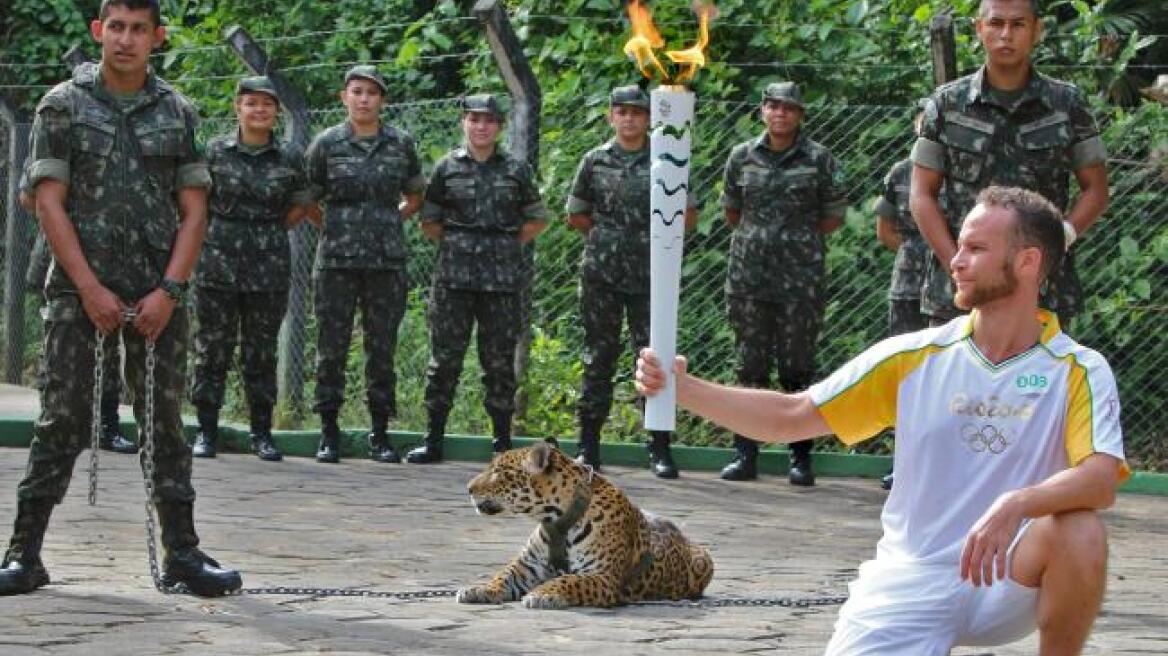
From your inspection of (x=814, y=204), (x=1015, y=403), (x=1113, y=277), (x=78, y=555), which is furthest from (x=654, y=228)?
(x=1113, y=277)

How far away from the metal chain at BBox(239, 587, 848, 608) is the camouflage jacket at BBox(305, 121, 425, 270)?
4879 mm

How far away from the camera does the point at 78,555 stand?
9.08 m

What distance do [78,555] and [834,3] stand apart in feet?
26.5

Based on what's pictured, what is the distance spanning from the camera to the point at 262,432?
44.1 ft

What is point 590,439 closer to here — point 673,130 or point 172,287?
point 172,287

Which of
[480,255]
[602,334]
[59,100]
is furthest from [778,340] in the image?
[59,100]

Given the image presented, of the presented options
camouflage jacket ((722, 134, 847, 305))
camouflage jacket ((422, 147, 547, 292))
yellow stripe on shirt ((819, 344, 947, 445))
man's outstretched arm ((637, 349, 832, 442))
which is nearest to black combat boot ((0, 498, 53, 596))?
man's outstretched arm ((637, 349, 832, 442))

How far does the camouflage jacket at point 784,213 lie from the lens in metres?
12.9

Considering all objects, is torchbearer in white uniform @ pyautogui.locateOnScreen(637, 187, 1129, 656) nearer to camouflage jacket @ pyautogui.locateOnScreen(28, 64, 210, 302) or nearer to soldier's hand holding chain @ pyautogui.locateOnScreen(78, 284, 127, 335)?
soldier's hand holding chain @ pyautogui.locateOnScreen(78, 284, 127, 335)

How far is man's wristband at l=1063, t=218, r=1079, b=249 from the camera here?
5741 millimetres

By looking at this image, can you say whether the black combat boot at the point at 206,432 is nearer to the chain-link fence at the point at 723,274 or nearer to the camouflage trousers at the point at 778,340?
the chain-link fence at the point at 723,274

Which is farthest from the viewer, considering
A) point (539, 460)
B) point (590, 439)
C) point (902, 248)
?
point (590, 439)

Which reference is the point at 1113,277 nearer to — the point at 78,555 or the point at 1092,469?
the point at 78,555

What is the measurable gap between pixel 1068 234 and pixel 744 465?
6.47 m
